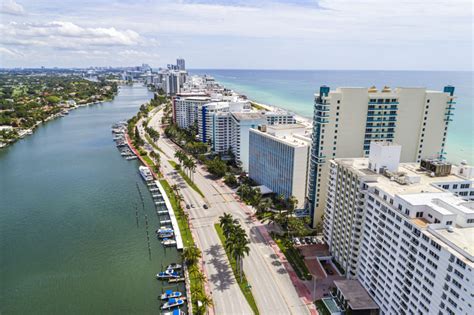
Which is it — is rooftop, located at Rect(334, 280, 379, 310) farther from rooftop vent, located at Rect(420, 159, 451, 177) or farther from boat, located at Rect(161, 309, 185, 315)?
boat, located at Rect(161, 309, 185, 315)

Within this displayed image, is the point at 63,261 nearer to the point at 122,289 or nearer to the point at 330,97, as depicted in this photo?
the point at 122,289

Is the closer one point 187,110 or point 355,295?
point 355,295

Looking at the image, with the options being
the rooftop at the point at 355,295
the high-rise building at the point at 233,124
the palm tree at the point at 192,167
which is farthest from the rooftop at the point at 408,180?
the high-rise building at the point at 233,124

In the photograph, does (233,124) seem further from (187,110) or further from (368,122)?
(368,122)

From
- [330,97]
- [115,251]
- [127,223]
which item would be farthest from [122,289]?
[330,97]

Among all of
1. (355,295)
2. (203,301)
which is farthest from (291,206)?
(203,301)

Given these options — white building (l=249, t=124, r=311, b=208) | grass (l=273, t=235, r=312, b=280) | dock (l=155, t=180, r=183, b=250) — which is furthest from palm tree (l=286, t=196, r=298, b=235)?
dock (l=155, t=180, r=183, b=250)

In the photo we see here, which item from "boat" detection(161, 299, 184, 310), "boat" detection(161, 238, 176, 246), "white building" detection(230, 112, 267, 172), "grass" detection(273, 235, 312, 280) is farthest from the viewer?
"white building" detection(230, 112, 267, 172)
